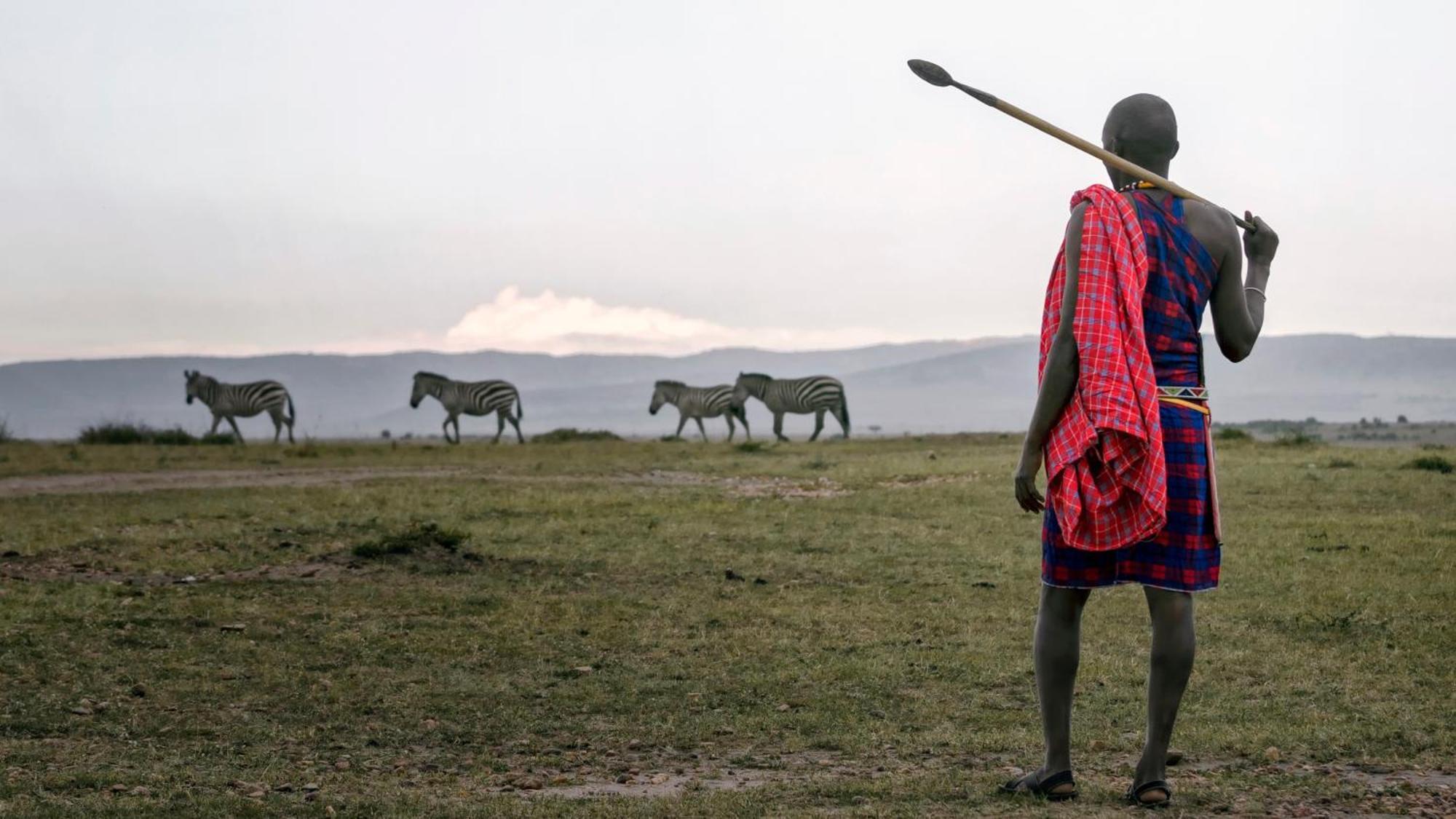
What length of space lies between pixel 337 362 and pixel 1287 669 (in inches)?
7235

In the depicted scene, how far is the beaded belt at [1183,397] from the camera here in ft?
15.3

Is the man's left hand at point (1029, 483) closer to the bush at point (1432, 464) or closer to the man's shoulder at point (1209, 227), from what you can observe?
the man's shoulder at point (1209, 227)

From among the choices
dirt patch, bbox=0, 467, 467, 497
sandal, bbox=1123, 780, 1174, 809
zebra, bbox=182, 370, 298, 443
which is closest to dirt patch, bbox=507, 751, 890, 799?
sandal, bbox=1123, 780, 1174, 809

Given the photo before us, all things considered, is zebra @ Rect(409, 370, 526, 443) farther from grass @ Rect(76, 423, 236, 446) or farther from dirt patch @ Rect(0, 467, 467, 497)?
dirt patch @ Rect(0, 467, 467, 497)

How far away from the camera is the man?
14.9 feet

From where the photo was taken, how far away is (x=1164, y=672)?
15.4ft

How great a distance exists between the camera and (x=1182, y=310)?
15.4ft

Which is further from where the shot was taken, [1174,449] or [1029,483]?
[1029,483]

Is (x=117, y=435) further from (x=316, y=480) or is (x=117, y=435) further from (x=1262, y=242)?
(x=1262, y=242)

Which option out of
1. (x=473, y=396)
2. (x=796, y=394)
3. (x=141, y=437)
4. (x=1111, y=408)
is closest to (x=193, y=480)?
(x=141, y=437)

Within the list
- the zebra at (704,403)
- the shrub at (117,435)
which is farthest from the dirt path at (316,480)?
the zebra at (704,403)

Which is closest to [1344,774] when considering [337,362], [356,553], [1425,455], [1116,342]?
[1116,342]

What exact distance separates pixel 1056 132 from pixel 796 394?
117 ft

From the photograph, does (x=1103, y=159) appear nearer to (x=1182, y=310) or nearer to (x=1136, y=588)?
(x=1182, y=310)
